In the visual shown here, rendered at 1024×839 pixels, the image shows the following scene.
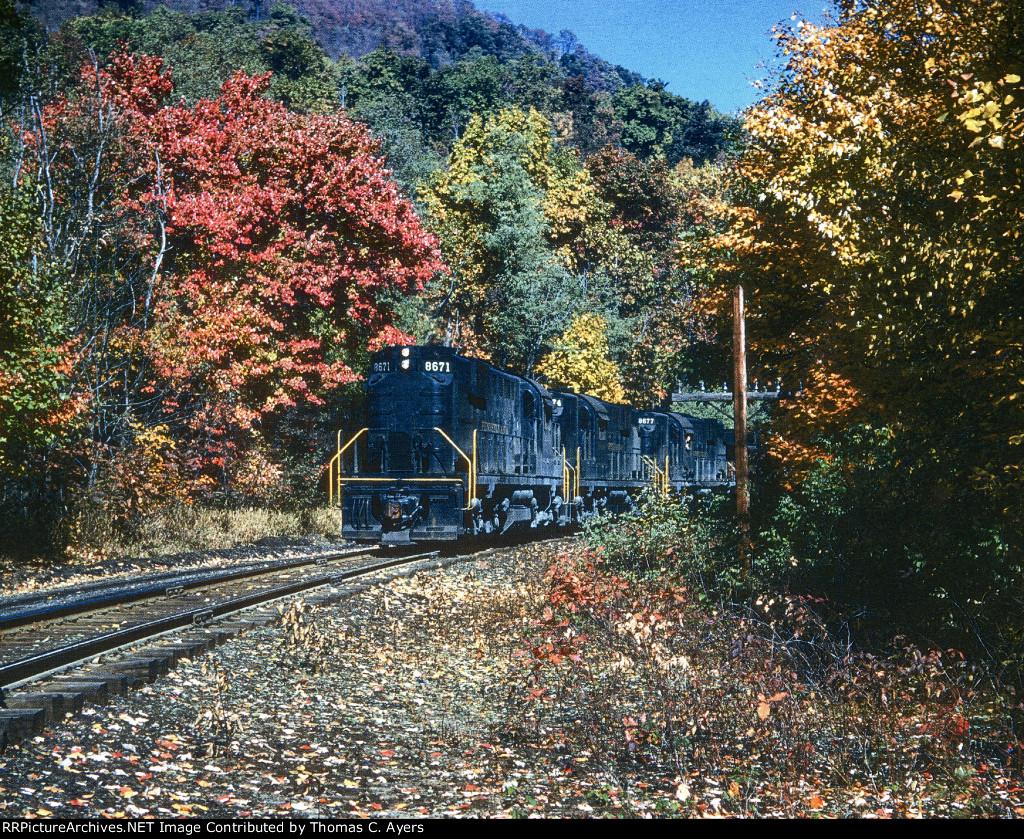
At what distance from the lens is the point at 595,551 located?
659 inches

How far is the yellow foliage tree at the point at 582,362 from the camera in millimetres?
46188

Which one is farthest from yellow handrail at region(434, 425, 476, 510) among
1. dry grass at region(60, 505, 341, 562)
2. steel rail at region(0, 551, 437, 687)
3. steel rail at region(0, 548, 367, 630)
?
dry grass at region(60, 505, 341, 562)

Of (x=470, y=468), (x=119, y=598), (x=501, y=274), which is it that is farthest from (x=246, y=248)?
(x=501, y=274)

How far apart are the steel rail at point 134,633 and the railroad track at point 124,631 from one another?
1cm

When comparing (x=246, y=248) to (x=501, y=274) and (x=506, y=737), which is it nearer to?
(x=501, y=274)

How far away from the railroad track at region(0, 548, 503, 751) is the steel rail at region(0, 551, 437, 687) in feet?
0.03

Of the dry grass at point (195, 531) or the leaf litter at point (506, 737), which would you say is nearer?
the leaf litter at point (506, 737)

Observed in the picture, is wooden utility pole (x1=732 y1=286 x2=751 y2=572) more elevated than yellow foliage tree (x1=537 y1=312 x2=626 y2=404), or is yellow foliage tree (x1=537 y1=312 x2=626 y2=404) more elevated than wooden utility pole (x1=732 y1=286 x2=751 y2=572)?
yellow foliage tree (x1=537 y1=312 x2=626 y2=404)

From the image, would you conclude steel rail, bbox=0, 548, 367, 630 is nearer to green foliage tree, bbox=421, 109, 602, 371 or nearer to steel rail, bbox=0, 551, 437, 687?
steel rail, bbox=0, 551, 437, 687

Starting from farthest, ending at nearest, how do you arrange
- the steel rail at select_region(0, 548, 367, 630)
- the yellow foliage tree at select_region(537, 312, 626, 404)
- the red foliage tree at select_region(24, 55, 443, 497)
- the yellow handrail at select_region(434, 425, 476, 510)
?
the yellow foliage tree at select_region(537, 312, 626, 404) < the red foliage tree at select_region(24, 55, 443, 497) < the yellow handrail at select_region(434, 425, 476, 510) < the steel rail at select_region(0, 548, 367, 630)

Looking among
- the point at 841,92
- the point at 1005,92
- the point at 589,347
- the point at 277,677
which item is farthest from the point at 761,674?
the point at 589,347

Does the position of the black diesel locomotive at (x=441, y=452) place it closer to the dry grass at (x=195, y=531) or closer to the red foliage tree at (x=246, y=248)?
the dry grass at (x=195, y=531)

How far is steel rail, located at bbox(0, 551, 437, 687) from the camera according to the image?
8805 millimetres

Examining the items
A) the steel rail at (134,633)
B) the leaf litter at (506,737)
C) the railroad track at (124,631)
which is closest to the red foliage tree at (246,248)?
the railroad track at (124,631)
